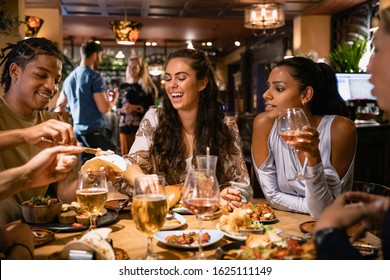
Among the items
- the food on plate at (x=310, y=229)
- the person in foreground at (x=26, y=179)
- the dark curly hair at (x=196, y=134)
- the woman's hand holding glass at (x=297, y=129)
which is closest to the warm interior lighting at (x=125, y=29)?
the dark curly hair at (x=196, y=134)

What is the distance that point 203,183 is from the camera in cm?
126

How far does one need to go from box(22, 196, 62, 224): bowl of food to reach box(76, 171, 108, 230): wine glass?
0.62ft

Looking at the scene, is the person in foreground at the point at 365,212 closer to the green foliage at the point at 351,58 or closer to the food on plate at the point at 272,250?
the food on plate at the point at 272,250

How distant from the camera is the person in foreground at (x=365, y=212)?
0.95 m

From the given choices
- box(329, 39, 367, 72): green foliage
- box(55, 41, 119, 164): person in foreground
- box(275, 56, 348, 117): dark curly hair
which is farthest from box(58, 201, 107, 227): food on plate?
box(329, 39, 367, 72): green foliage

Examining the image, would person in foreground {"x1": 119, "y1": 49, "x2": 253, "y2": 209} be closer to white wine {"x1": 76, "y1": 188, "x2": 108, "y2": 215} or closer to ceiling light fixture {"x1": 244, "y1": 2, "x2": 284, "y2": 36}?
white wine {"x1": 76, "y1": 188, "x2": 108, "y2": 215}

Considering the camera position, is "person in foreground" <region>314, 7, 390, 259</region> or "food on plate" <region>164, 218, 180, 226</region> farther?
"food on plate" <region>164, 218, 180, 226</region>

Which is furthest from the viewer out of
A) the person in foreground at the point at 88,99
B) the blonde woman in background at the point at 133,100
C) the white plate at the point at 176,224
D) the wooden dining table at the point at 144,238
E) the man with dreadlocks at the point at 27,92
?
the blonde woman in background at the point at 133,100

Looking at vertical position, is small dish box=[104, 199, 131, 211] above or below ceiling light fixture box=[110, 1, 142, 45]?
below

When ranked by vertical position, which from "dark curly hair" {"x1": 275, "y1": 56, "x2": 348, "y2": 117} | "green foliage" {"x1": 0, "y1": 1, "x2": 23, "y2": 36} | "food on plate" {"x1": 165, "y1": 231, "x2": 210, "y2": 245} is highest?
"green foliage" {"x1": 0, "y1": 1, "x2": 23, "y2": 36}

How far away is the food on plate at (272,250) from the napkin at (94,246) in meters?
0.32

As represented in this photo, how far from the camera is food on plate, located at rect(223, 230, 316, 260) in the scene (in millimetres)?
1053
